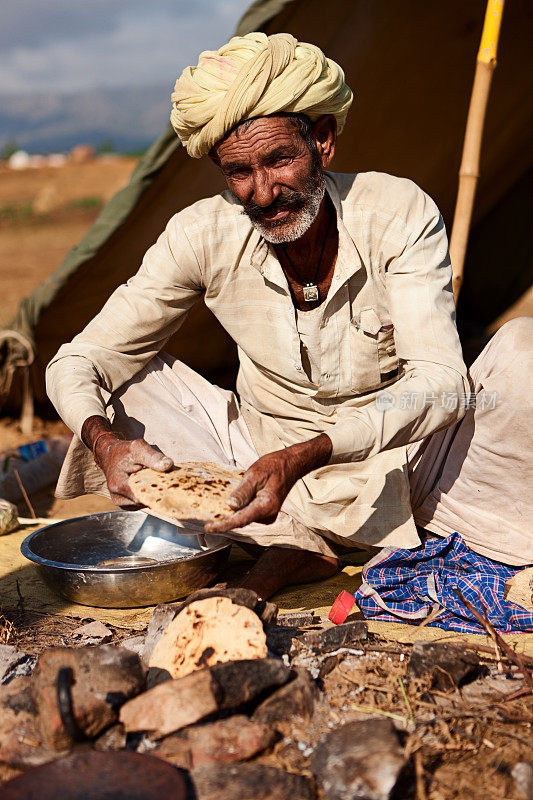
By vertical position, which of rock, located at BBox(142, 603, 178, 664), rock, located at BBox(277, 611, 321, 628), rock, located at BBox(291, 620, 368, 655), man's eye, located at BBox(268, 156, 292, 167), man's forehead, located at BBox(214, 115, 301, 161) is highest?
man's forehead, located at BBox(214, 115, 301, 161)

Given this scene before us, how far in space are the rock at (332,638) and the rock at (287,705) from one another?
30cm

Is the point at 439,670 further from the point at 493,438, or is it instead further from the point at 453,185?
the point at 453,185

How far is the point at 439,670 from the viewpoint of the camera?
83.0 inches

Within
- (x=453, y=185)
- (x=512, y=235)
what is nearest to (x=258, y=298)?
(x=453, y=185)

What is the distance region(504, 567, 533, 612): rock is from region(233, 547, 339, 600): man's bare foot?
0.67m

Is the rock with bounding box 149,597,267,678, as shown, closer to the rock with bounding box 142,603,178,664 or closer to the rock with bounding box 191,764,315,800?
the rock with bounding box 142,603,178,664

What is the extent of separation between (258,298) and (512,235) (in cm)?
376

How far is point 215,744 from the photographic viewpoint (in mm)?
1814

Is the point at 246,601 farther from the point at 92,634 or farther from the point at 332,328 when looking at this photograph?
the point at 332,328

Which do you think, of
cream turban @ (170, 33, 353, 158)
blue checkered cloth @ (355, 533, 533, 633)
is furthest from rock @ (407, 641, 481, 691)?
cream turban @ (170, 33, 353, 158)

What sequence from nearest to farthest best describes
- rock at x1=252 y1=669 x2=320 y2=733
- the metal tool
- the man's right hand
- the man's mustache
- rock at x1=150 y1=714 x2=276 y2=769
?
the metal tool, rock at x1=150 y1=714 x2=276 y2=769, rock at x1=252 y1=669 x2=320 y2=733, the man's right hand, the man's mustache

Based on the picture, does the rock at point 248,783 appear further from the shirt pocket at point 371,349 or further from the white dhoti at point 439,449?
the shirt pocket at point 371,349

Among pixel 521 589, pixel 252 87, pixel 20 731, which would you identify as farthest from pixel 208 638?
pixel 252 87

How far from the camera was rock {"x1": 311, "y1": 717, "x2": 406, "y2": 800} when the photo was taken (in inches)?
65.6
